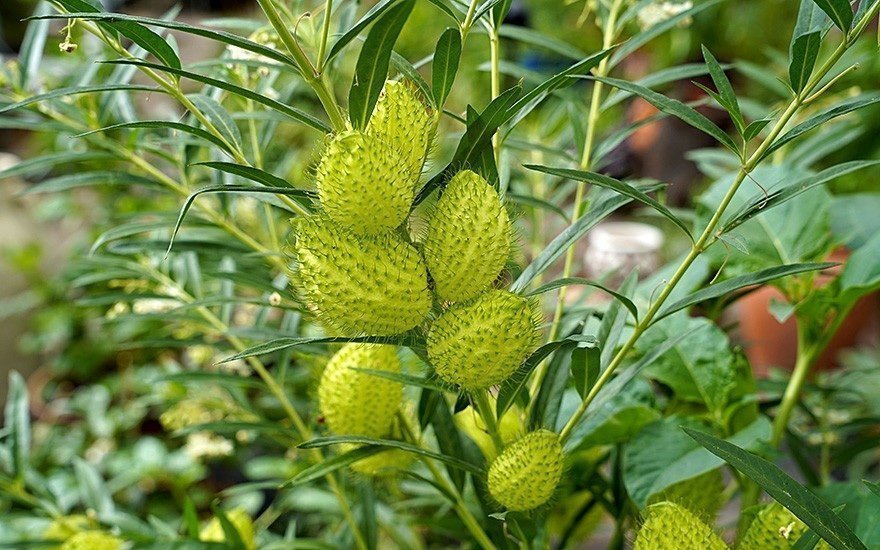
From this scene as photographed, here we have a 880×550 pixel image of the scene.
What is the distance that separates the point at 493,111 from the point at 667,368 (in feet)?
1.05

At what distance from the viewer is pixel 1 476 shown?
700 millimetres

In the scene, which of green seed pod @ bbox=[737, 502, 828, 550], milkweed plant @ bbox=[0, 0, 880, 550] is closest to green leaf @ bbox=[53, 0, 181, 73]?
milkweed plant @ bbox=[0, 0, 880, 550]

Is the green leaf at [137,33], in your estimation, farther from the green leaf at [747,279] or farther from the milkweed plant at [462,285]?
the green leaf at [747,279]

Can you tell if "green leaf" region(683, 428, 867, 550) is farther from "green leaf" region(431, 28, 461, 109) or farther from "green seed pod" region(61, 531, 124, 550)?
"green seed pod" region(61, 531, 124, 550)

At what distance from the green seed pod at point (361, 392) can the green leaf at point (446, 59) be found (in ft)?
0.49

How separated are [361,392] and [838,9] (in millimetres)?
296

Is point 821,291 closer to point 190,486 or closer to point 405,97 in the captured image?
point 405,97

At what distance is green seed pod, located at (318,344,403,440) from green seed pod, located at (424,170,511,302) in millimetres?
113

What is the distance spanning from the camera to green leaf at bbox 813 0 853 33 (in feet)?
1.17

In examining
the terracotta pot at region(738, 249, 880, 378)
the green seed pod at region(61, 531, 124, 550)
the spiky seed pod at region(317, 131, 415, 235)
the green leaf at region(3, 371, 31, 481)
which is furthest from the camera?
the terracotta pot at region(738, 249, 880, 378)

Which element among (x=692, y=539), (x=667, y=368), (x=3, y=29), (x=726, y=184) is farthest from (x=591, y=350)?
(x=3, y=29)

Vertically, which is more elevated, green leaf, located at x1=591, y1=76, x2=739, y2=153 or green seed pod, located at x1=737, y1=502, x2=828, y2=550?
green leaf, located at x1=591, y1=76, x2=739, y2=153

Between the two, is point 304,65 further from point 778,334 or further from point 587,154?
point 778,334

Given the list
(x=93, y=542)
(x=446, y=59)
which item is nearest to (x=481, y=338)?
(x=446, y=59)
